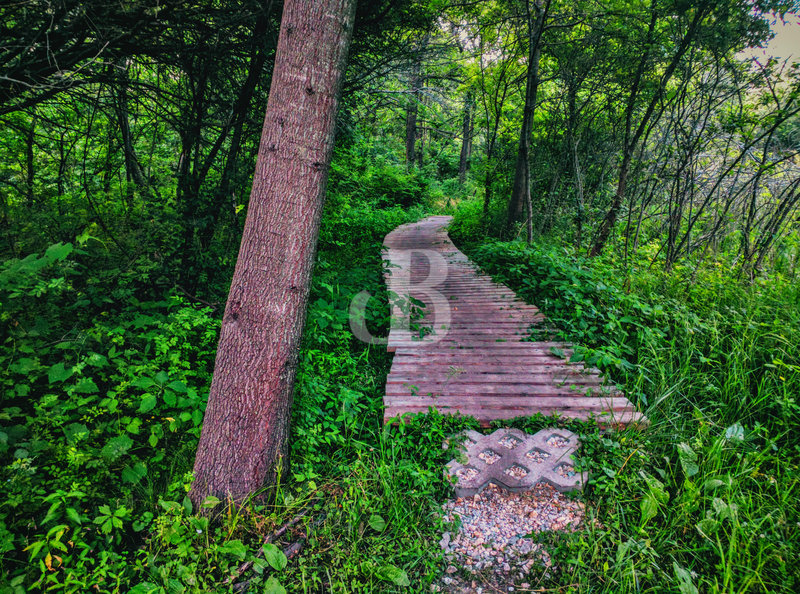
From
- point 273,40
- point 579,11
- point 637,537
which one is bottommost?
point 637,537

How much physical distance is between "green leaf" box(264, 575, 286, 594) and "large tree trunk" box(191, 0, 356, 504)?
21.7 inches

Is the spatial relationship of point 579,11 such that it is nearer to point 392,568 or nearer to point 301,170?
point 301,170

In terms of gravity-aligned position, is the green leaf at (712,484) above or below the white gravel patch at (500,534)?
above

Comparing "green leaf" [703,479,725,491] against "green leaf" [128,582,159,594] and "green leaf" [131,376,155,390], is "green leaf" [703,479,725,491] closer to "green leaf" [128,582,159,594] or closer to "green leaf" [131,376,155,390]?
"green leaf" [128,582,159,594]

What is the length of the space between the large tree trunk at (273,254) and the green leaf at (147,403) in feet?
1.17

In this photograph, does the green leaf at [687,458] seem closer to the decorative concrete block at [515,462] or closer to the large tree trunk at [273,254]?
the decorative concrete block at [515,462]

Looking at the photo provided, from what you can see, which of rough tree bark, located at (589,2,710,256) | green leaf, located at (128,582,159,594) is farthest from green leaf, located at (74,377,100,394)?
rough tree bark, located at (589,2,710,256)

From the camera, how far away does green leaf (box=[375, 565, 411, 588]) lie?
1.83m

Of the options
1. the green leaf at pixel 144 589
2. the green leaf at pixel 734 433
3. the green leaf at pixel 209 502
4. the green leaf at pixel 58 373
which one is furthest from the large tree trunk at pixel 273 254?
the green leaf at pixel 734 433

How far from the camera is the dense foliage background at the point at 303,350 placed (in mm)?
1901

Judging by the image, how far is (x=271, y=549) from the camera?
1.84m

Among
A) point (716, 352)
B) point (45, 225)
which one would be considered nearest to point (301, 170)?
point (45, 225)

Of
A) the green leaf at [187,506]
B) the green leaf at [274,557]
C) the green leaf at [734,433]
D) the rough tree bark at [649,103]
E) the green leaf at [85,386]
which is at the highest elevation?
the rough tree bark at [649,103]

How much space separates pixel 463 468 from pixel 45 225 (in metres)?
4.36
